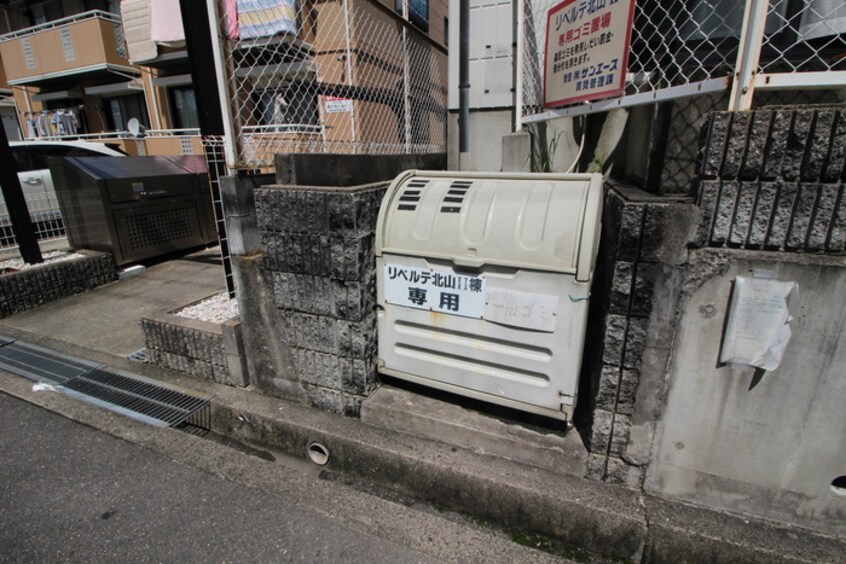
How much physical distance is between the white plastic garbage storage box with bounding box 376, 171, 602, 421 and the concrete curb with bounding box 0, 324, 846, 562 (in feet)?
1.22

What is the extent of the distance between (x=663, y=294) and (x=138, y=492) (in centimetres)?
299

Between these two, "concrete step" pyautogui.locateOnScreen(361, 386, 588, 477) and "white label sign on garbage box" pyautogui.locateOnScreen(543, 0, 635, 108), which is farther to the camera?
"white label sign on garbage box" pyautogui.locateOnScreen(543, 0, 635, 108)

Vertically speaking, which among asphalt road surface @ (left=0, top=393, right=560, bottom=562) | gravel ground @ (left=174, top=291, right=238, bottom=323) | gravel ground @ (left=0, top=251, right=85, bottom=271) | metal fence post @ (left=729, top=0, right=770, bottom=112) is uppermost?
metal fence post @ (left=729, top=0, right=770, bottom=112)

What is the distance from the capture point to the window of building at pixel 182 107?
1283cm

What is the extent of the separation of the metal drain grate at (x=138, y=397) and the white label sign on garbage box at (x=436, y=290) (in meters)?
1.75

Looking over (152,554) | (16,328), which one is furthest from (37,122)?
(152,554)

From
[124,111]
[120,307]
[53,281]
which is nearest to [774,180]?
[120,307]

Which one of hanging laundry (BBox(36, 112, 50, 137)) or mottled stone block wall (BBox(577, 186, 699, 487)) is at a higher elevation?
hanging laundry (BBox(36, 112, 50, 137))

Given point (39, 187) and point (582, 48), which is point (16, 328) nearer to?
point (39, 187)

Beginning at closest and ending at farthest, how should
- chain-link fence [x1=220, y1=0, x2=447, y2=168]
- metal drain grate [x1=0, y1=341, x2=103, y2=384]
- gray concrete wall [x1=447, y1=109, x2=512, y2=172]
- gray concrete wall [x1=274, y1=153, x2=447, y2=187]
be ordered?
gray concrete wall [x1=274, y1=153, x2=447, y2=187] < chain-link fence [x1=220, y1=0, x2=447, y2=168] < metal drain grate [x1=0, y1=341, x2=103, y2=384] < gray concrete wall [x1=447, y1=109, x2=512, y2=172]

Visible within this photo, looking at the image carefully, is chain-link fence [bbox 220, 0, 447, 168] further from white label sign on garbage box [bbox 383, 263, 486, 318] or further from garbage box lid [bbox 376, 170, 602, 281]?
white label sign on garbage box [bbox 383, 263, 486, 318]

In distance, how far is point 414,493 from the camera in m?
2.41

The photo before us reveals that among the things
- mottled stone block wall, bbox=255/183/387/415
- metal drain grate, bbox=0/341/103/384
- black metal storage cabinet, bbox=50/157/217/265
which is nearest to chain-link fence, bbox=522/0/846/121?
mottled stone block wall, bbox=255/183/387/415

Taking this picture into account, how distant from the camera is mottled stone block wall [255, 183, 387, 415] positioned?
8.09 feet
